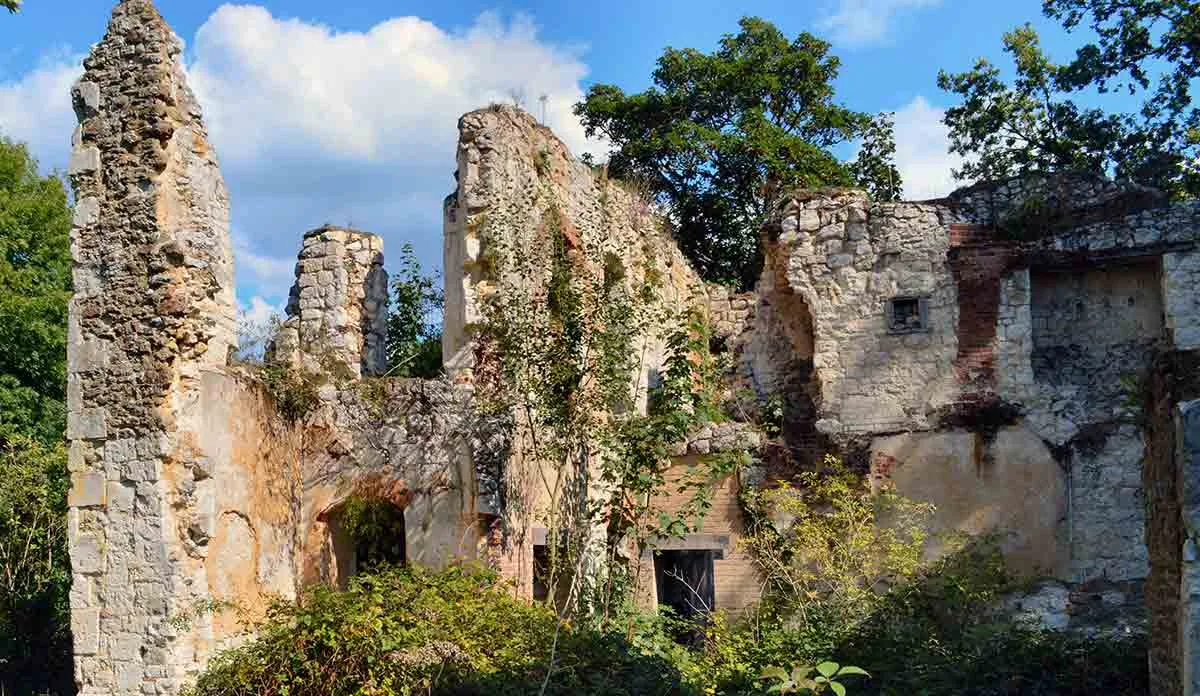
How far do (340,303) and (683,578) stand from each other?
5.84 metres

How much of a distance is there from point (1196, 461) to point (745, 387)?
402 inches

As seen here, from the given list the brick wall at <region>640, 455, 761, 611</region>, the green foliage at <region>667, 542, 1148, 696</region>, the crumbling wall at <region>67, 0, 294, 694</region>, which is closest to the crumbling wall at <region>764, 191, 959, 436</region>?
the brick wall at <region>640, 455, 761, 611</region>

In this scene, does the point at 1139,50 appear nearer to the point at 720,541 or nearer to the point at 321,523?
the point at 720,541

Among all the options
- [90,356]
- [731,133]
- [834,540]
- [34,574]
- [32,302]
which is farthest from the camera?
[731,133]

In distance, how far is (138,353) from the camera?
9.70m

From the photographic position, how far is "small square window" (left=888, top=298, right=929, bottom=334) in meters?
14.4

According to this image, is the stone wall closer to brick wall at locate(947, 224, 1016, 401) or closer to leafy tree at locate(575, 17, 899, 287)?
brick wall at locate(947, 224, 1016, 401)

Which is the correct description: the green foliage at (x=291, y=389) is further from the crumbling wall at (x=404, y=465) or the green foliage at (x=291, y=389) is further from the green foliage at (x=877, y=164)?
the green foliage at (x=877, y=164)

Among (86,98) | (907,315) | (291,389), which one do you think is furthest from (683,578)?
(86,98)

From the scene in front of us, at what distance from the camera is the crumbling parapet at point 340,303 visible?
13086mm

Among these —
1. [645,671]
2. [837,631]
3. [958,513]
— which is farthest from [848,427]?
[645,671]

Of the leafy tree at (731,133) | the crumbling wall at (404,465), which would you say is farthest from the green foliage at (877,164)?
the crumbling wall at (404,465)

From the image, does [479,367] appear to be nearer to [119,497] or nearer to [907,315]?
[119,497]

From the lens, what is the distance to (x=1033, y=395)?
13.8 meters
